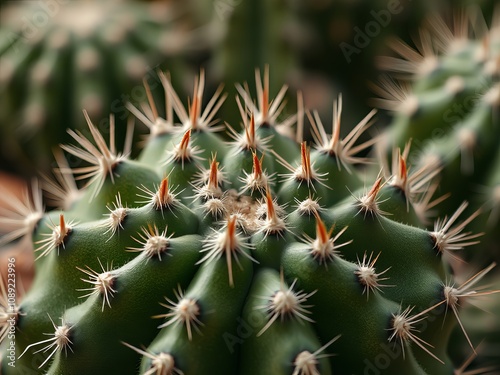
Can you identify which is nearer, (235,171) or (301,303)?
(301,303)

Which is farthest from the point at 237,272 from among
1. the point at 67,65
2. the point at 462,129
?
the point at 67,65

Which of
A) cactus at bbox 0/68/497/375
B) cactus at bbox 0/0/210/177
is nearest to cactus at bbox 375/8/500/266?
cactus at bbox 0/68/497/375

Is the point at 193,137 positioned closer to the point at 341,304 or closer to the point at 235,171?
the point at 235,171

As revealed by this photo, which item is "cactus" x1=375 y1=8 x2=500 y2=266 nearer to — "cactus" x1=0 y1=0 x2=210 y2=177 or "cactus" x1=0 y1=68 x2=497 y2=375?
"cactus" x1=0 y1=68 x2=497 y2=375

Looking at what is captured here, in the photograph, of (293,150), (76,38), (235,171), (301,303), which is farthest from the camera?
(76,38)

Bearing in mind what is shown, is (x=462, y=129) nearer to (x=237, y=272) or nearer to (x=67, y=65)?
(x=237, y=272)

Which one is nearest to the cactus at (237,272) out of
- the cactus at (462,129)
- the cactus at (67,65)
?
the cactus at (462,129)

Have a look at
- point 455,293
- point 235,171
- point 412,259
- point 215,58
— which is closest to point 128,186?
point 235,171
